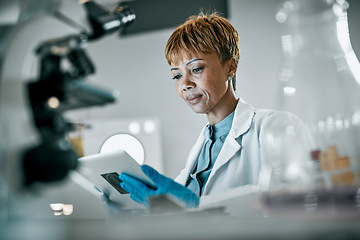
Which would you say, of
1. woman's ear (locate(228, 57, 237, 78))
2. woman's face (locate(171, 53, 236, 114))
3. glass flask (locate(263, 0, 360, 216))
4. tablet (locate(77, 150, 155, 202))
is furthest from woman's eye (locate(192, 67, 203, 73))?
glass flask (locate(263, 0, 360, 216))

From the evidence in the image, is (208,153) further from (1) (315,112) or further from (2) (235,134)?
(1) (315,112)

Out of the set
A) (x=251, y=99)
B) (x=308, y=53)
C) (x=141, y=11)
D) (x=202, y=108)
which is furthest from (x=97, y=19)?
(x=141, y=11)

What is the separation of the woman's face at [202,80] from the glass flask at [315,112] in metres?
0.81

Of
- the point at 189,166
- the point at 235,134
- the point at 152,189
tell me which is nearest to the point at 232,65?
the point at 235,134

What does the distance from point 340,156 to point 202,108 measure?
92 cm

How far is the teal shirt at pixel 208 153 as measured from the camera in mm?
1187

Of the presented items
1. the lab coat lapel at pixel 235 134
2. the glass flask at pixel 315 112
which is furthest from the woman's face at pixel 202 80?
the glass flask at pixel 315 112

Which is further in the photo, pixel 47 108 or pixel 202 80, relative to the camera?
pixel 202 80

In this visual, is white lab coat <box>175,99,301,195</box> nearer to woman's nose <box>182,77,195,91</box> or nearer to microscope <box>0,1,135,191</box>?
woman's nose <box>182,77,195,91</box>

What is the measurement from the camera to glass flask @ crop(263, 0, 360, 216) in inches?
13.3

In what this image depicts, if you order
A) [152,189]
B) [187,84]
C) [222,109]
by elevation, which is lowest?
[152,189]

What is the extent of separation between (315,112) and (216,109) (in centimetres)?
94

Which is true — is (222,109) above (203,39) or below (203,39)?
below

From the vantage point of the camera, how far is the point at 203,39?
1223mm
